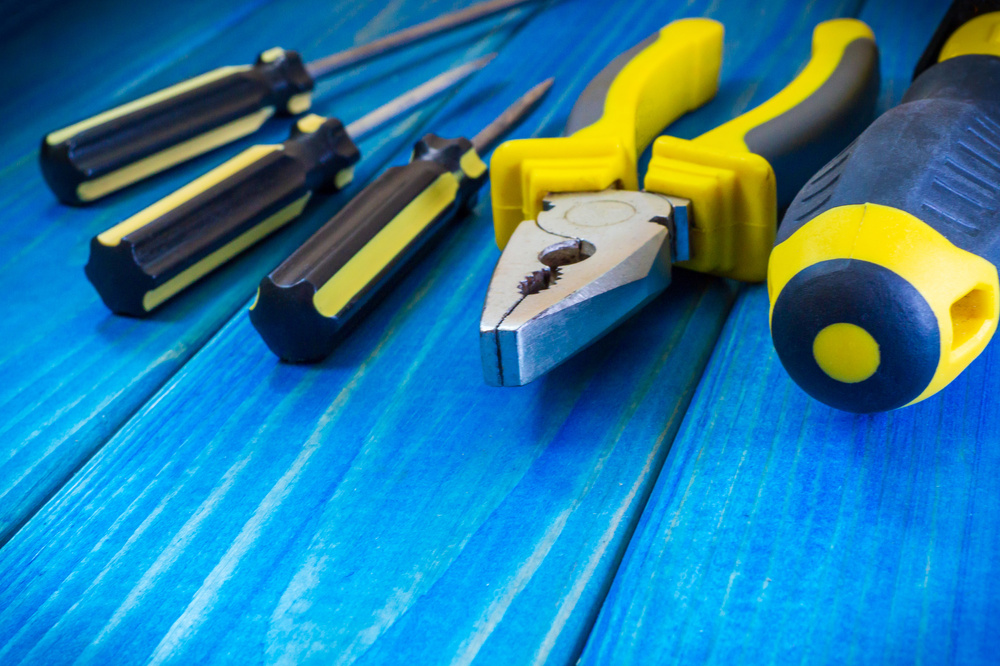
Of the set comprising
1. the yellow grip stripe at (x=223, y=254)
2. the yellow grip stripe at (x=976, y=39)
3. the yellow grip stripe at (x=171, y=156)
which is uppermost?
the yellow grip stripe at (x=976, y=39)

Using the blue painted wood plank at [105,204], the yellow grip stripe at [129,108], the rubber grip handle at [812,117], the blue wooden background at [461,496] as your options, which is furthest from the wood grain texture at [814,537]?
the yellow grip stripe at [129,108]

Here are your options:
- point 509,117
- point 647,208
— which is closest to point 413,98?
point 509,117

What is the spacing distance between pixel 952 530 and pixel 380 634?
26cm

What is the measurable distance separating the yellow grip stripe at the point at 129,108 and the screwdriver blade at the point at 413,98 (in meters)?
0.15

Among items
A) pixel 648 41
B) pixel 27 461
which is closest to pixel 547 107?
pixel 648 41

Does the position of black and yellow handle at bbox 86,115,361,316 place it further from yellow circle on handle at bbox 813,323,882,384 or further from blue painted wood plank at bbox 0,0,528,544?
yellow circle on handle at bbox 813,323,882,384

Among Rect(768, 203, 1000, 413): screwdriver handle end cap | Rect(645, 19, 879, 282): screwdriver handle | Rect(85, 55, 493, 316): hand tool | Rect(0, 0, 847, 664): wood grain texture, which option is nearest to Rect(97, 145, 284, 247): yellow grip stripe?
Rect(85, 55, 493, 316): hand tool

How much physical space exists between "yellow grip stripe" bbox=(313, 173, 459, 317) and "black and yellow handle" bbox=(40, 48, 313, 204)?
0.31 metres

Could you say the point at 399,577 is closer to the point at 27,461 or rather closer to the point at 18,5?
the point at 27,461

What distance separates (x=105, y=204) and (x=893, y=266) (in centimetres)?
68

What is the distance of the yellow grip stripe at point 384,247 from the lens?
0.54 metres

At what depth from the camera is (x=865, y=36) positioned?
0.71 metres

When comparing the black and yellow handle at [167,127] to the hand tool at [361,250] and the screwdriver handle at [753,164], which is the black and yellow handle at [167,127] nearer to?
the hand tool at [361,250]

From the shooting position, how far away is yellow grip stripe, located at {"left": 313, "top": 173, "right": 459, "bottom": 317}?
1.79ft
